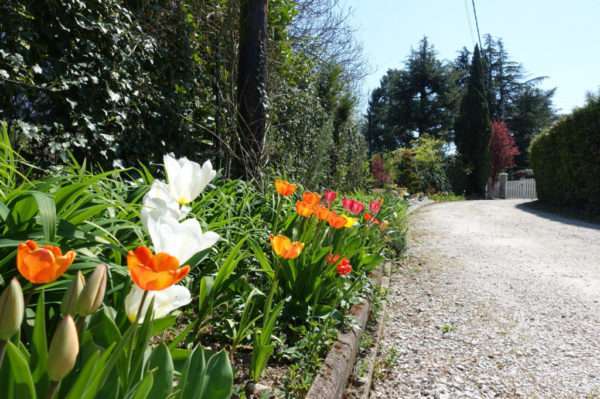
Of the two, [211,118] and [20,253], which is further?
[211,118]

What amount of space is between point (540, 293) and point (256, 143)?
285 centimetres

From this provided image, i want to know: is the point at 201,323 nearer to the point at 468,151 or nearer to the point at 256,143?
the point at 256,143

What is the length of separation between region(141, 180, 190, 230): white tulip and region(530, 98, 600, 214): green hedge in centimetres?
1053

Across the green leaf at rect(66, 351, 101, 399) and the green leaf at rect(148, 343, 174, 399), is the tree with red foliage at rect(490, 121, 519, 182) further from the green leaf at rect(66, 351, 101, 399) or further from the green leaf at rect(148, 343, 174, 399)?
the green leaf at rect(66, 351, 101, 399)

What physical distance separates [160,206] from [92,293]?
1.25 feet

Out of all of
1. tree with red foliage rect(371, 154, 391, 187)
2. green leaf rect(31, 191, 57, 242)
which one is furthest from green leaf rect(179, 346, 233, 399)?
tree with red foliage rect(371, 154, 391, 187)

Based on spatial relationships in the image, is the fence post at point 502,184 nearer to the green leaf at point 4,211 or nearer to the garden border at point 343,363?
the garden border at point 343,363

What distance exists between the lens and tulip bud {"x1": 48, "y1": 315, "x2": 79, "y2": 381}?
52cm

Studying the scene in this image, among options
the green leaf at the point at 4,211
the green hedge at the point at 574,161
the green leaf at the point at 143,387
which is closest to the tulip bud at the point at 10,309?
the green leaf at the point at 143,387

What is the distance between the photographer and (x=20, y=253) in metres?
0.53

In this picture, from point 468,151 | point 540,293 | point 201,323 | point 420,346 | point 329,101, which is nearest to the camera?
point 201,323

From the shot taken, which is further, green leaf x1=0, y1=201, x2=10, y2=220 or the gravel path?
the gravel path

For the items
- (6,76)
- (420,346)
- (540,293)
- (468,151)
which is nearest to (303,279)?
(420,346)

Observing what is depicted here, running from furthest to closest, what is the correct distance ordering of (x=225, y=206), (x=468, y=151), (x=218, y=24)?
(x=468, y=151) → (x=218, y=24) → (x=225, y=206)
